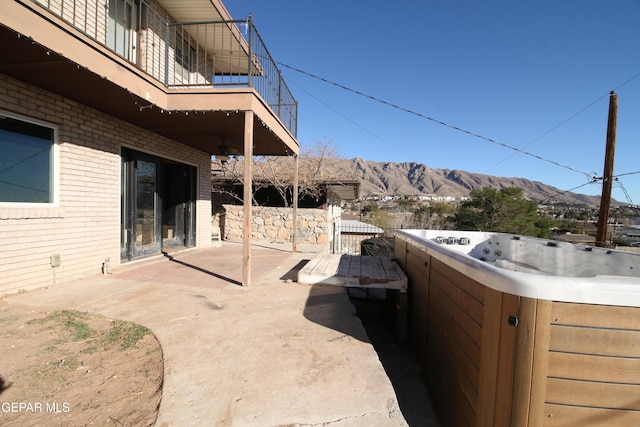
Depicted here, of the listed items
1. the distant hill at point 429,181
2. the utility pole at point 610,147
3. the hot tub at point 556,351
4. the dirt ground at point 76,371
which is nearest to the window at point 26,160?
the dirt ground at point 76,371

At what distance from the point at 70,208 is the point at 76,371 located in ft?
9.55

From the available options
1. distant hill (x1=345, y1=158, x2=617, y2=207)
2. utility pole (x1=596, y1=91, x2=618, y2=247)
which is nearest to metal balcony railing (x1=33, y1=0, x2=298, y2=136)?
utility pole (x1=596, y1=91, x2=618, y2=247)

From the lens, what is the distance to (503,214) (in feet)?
61.9

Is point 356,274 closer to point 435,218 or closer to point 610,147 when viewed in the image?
point 610,147

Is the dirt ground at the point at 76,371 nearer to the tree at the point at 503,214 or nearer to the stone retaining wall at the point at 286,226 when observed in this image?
the stone retaining wall at the point at 286,226

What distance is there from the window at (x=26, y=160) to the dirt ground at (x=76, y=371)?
1.50m

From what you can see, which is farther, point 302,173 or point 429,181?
point 429,181

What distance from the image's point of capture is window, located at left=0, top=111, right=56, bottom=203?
331cm

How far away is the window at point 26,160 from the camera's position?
3311mm

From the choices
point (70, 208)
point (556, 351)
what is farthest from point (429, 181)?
point (556, 351)

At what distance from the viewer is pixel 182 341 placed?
7.80 feet

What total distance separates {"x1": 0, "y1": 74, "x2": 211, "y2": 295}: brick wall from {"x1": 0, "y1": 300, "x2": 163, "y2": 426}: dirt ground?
3.12 feet

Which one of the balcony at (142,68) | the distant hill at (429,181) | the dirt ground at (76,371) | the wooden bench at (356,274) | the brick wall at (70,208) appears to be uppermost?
the distant hill at (429,181)

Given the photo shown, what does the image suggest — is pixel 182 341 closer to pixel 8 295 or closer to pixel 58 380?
pixel 58 380
